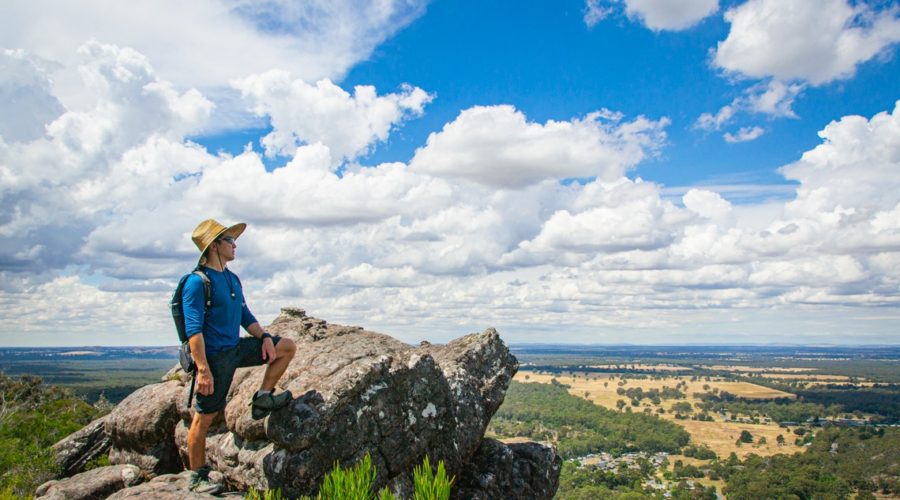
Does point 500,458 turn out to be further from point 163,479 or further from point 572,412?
point 572,412

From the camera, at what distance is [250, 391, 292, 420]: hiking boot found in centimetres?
1037

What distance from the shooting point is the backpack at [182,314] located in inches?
396

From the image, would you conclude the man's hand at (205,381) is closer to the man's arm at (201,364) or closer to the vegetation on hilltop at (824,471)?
the man's arm at (201,364)

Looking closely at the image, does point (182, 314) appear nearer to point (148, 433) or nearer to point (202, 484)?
point (202, 484)

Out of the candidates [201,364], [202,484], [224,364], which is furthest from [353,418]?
[201,364]

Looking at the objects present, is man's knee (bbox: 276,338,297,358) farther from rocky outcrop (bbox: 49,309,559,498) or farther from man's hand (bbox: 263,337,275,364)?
Result: rocky outcrop (bbox: 49,309,559,498)

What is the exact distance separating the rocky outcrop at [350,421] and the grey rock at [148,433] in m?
0.02

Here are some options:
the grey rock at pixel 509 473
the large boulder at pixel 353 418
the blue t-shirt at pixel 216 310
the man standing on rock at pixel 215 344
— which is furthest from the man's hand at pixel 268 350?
the grey rock at pixel 509 473

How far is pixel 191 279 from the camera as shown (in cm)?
1006

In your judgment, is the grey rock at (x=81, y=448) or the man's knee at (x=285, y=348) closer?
the man's knee at (x=285, y=348)

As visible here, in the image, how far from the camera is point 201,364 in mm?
9852

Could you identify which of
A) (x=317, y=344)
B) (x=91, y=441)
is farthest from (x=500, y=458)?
(x=91, y=441)

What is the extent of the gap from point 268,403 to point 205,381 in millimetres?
1102

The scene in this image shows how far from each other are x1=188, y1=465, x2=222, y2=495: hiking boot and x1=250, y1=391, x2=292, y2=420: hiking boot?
121cm
